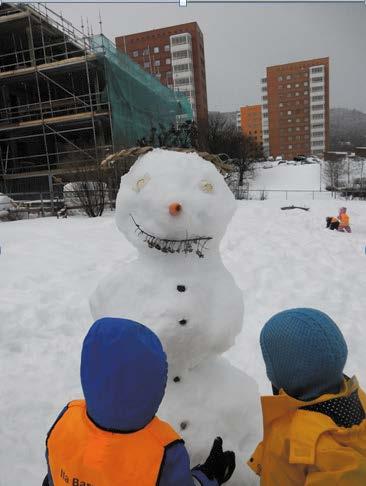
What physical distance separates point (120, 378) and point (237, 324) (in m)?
1.09

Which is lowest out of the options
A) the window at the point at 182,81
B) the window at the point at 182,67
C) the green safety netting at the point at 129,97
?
the green safety netting at the point at 129,97

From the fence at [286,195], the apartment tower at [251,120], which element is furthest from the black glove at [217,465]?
the apartment tower at [251,120]

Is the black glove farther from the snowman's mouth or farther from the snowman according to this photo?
the snowman's mouth

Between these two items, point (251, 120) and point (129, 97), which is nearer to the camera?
point (129, 97)

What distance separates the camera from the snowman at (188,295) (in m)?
1.88

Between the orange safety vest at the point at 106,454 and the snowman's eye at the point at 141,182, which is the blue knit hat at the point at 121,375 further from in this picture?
the snowman's eye at the point at 141,182

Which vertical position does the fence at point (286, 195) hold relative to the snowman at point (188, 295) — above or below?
below

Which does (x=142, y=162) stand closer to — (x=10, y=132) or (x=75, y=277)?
(x=75, y=277)

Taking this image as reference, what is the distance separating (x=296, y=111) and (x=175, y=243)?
194 feet

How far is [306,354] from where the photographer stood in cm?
117

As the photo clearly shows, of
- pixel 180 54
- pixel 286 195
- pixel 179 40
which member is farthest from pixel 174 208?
pixel 180 54

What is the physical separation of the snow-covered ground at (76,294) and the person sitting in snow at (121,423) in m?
1.04

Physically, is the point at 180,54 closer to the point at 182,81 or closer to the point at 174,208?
the point at 182,81

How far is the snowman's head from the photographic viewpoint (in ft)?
6.22
